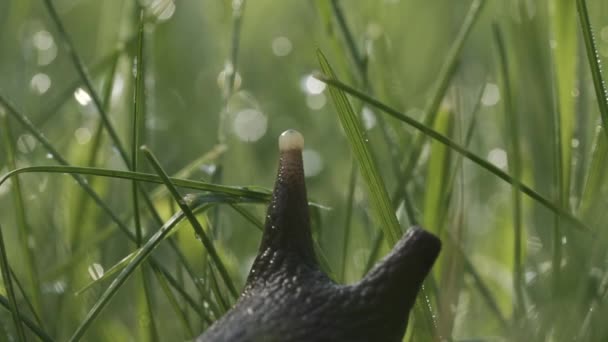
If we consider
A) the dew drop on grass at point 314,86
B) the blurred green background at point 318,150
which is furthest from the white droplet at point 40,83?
the dew drop on grass at point 314,86

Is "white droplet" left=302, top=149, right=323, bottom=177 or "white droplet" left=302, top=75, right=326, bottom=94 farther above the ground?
"white droplet" left=302, top=75, right=326, bottom=94

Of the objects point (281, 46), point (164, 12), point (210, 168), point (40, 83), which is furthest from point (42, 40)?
point (210, 168)

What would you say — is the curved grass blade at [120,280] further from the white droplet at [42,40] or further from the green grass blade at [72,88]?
the white droplet at [42,40]

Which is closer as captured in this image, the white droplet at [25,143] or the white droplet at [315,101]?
the white droplet at [25,143]

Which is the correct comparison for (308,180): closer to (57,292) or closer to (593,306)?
(57,292)

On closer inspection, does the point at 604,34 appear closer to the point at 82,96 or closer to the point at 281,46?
the point at 82,96

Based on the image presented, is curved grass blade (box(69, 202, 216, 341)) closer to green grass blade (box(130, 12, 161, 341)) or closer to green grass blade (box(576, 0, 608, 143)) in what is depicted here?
green grass blade (box(130, 12, 161, 341))

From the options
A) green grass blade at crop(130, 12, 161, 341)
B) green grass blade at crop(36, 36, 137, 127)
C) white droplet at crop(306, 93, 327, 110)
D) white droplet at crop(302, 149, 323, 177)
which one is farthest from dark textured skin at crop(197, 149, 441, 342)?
white droplet at crop(306, 93, 327, 110)
